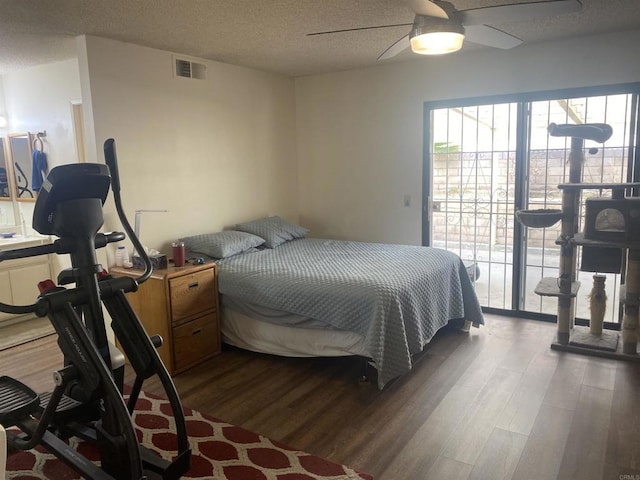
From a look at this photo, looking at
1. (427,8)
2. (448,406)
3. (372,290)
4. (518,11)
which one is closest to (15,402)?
(372,290)

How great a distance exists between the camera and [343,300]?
3154 mm

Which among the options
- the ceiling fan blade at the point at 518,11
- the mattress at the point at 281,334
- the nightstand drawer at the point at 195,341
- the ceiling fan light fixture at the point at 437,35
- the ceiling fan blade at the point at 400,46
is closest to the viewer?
the ceiling fan blade at the point at 518,11

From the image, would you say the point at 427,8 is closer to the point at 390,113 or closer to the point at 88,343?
the point at 88,343

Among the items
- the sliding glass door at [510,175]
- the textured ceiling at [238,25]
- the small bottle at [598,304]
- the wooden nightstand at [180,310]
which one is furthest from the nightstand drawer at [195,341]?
the small bottle at [598,304]

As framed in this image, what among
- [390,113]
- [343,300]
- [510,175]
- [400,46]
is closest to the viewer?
[400,46]

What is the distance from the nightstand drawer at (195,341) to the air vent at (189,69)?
6.56ft

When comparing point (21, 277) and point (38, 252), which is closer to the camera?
point (38, 252)

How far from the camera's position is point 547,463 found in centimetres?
234

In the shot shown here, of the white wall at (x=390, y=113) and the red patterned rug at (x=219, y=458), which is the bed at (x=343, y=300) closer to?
the red patterned rug at (x=219, y=458)

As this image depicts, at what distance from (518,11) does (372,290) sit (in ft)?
5.56

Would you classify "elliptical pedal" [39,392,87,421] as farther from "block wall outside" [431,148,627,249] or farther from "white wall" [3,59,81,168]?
"block wall outside" [431,148,627,249]

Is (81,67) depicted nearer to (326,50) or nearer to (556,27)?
(326,50)

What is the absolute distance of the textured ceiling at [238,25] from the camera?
9.40ft

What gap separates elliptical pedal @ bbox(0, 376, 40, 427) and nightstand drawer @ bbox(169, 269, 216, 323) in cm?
103
